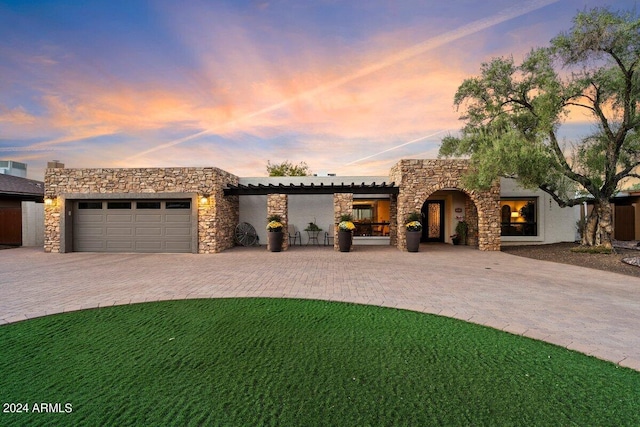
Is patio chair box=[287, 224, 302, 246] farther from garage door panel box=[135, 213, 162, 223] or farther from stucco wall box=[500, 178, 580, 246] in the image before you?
stucco wall box=[500, 178, 580, 246]

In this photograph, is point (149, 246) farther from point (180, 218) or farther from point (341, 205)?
point (341, 205)

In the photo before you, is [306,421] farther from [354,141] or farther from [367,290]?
[354,141]

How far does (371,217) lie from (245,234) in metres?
6.38

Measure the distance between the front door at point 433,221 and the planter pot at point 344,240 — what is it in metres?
6.00

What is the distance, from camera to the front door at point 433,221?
50.2 ft

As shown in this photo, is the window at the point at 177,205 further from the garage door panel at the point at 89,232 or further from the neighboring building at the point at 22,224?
the neighboring building at the point at 22,224

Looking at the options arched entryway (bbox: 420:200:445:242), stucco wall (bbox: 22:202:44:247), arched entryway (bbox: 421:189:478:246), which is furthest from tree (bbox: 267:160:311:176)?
stucco wall (bbox: 22:202:44:247)

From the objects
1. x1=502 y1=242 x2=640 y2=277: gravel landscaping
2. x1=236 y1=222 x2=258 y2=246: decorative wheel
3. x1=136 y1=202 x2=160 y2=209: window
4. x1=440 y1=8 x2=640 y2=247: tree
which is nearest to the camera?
x1=502 y1=242 x2=640 y2=277: gravel landscaping

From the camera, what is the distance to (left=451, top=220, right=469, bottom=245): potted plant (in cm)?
1387

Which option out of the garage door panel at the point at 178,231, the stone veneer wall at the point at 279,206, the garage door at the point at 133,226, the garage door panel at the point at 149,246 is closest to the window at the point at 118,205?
the garage door at the point at 133,226

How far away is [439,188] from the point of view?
39.4ft

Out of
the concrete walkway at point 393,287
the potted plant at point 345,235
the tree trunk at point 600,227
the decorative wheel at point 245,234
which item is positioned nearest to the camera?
the concrete walkway at point 393,287

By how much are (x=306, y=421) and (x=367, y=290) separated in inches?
151

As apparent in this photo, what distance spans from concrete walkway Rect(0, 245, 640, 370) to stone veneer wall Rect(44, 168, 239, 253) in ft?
6.65
